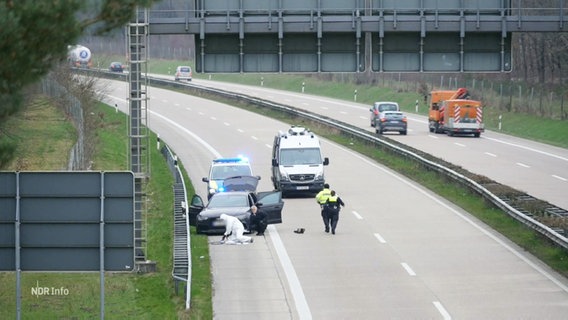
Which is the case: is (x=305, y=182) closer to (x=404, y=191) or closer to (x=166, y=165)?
(x=404, y=191)

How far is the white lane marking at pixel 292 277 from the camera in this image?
80.8ft

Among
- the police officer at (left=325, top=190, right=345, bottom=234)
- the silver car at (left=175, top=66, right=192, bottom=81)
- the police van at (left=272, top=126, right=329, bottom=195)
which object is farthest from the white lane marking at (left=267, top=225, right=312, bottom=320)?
the silver car at (left=175, top=66, right=192, bottom=81)

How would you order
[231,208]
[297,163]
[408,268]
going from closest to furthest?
[408,268] → [231,208] → [297,163]

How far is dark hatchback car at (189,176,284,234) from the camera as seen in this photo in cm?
3484

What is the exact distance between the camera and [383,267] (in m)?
29.2

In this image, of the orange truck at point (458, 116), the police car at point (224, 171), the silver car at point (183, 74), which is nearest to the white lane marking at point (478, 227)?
the police car at point (224, 171)

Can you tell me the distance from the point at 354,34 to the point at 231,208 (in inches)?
343

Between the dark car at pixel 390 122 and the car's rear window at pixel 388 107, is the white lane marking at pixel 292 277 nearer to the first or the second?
the dark car at pixel 390 122

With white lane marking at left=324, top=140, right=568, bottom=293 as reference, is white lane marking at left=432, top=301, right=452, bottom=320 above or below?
below

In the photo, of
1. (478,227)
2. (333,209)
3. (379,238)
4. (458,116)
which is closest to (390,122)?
(458,116)

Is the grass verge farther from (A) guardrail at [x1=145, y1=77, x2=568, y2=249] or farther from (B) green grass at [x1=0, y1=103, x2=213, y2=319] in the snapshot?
(B) green grass at [x1=0, y1=103, x2=213, y2=319]

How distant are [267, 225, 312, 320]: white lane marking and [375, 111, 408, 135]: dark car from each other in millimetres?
31796

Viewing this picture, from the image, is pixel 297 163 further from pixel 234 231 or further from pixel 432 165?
pixel 234 231

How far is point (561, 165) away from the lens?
53.4 m
